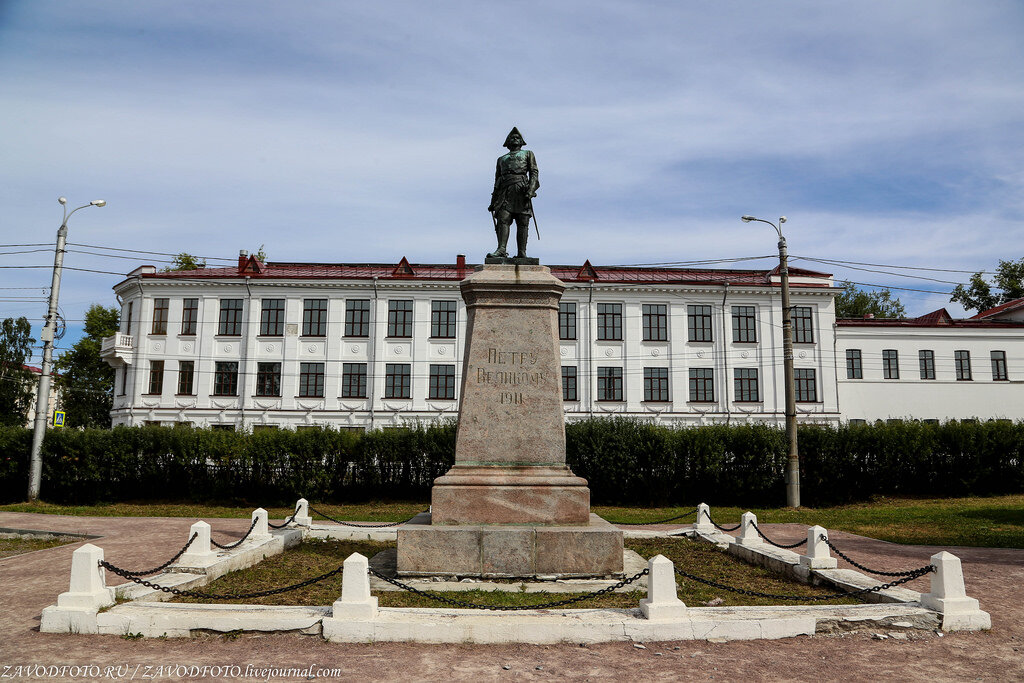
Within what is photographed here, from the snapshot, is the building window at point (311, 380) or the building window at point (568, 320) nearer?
the building window at point (311, 380)

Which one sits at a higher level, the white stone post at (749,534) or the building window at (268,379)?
the building window at (268,379)

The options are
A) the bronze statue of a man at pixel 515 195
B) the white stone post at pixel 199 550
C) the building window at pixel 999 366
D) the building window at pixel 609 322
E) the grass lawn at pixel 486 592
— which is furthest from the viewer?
the building window at pixel 999 366

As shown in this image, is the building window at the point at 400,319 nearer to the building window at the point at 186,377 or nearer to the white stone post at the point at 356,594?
the building window at the point at 186,377

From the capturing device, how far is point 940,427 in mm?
24469

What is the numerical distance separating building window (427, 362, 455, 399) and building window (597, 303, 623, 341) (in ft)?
25.5

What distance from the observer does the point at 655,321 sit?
36.8 m

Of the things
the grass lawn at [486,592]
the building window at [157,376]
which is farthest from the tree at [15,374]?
the grass lawn at [486,592]

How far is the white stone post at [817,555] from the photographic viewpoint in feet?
30.3

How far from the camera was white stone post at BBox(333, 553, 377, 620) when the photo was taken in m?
6.64

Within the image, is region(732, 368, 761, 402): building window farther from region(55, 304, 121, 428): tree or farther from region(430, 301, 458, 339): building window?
region(55, 304, 121, 428): tree

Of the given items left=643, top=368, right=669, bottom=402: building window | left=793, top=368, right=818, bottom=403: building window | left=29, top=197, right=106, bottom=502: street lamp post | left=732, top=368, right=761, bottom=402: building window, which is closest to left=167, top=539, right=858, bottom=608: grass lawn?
left=29, top=197, right=106, bottom=502: street lamp post

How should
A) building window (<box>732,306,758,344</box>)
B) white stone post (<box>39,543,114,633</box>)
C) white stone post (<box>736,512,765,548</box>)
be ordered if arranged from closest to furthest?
white stone post (<box>39,543,114,633</box>) < white stone post (<box>736,512,765,548</box>) < building window (<box>732,306,758,344</box>)

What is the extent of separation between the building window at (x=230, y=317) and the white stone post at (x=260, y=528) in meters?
26.1

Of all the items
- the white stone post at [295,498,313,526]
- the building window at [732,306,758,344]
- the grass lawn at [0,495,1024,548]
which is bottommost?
the grass lawn at [0,495,1024,548]
